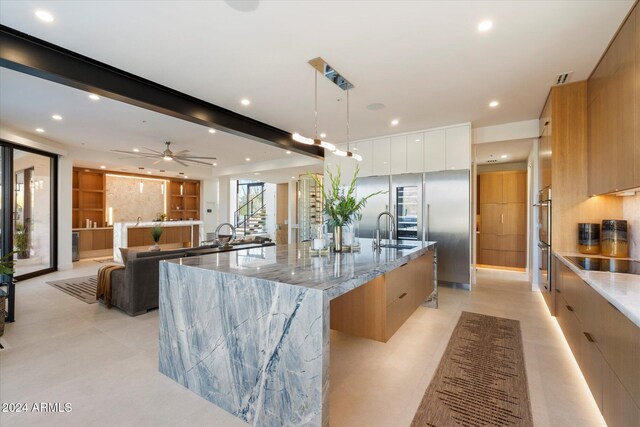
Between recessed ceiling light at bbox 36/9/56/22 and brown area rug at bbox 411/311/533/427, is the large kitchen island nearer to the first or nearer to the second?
brown area rug at bbox 411/311/533/427

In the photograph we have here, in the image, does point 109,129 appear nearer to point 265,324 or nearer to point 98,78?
point 98,78

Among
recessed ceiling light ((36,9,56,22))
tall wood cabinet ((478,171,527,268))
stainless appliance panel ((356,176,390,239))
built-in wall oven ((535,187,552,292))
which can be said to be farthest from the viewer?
tall wood cabinet ((478,171,527,268))

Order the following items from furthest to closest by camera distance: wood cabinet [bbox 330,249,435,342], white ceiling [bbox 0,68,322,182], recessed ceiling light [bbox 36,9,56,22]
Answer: white ceiling [bbox 0,68,322,182] → wood cabinet [bbox 330,249,435,342] → recessed ceiling light [bbox 36,9,56,22]

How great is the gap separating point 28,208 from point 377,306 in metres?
7.00

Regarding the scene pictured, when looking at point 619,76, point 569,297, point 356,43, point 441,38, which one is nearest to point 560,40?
point 619,76

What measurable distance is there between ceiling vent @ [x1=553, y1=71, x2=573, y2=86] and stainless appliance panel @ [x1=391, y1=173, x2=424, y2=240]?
2293 millimetres

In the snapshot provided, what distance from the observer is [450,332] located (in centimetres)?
314

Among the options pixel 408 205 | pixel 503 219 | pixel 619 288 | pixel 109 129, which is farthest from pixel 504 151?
pixel 109 129

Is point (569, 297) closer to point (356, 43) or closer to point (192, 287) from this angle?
point (356, 43)

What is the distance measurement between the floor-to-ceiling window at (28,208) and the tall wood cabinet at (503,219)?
29.9ft

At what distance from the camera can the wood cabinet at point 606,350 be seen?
132 centimetres

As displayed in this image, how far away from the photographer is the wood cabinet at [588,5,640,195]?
2135 millimetres

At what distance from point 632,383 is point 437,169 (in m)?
4.24

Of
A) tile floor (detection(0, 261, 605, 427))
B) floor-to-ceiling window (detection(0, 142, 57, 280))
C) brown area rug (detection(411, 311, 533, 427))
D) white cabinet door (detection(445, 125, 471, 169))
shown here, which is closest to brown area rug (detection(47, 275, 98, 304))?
tile floor (detection(0, 261, 605, 427))
